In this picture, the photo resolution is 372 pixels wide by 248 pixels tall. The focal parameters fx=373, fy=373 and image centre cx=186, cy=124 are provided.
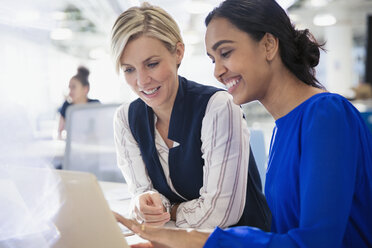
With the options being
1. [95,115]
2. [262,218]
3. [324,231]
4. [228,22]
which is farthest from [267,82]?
[95,115]

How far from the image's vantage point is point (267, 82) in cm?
104

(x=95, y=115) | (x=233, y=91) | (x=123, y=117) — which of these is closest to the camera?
(x=233, y=91)

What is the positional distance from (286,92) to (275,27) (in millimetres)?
180

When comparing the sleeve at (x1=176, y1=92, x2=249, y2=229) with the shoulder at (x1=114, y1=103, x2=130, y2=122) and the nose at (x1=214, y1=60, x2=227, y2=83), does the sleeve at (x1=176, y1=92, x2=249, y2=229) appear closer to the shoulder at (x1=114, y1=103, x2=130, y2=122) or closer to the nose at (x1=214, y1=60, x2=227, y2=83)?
the nose at (x1=214, y1=60, x2=227, y2=83)

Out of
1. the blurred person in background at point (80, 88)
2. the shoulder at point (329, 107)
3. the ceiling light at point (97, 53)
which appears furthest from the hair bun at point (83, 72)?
the ceiling light at point (97, 53)

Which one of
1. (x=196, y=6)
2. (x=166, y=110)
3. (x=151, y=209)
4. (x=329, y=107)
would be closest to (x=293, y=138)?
(x=329, y=107)

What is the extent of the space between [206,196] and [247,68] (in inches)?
18.8

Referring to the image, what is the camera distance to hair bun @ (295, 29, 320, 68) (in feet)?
3.47

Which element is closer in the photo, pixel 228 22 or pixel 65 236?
pixel 65 236

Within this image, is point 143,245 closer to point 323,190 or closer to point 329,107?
point 323,190

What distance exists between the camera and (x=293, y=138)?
0.92m

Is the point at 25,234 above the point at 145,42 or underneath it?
underneath

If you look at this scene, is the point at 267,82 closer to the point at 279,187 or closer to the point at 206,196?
the point at 279,187

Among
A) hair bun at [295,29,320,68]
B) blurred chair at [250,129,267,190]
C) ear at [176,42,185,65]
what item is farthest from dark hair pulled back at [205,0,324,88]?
blurred chair at [250,129,267,190]
